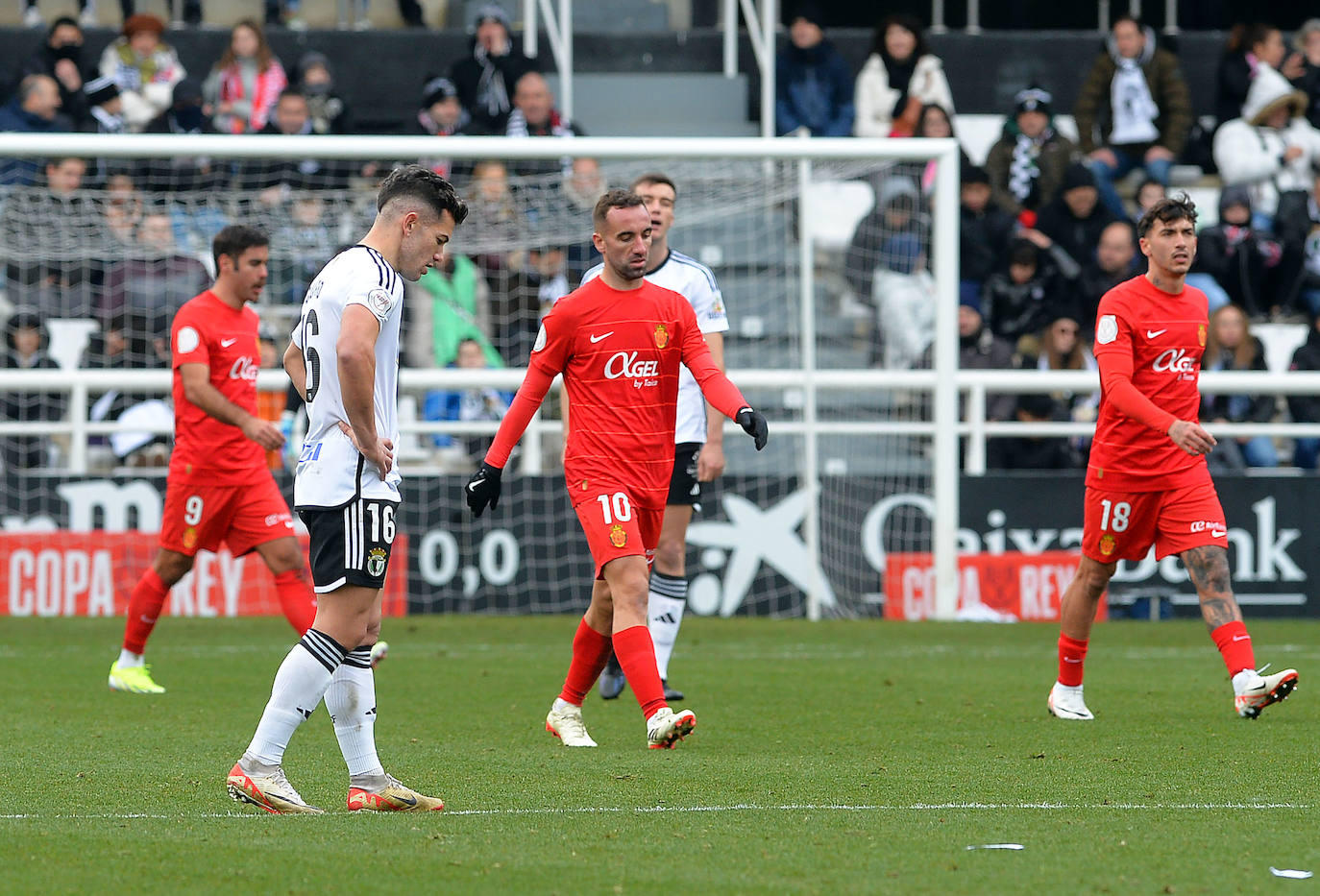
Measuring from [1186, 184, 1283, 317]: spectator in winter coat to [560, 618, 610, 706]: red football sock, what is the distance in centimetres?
1063

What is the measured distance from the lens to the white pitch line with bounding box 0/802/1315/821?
5.53 meters

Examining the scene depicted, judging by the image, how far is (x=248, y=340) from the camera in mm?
9188

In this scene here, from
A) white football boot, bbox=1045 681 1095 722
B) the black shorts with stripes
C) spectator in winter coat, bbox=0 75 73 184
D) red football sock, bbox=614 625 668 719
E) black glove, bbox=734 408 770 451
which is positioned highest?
spectator in winter coat, bbox=0 75 73 184

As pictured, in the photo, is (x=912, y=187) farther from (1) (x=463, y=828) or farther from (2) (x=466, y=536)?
(1) (x=463, y=828)

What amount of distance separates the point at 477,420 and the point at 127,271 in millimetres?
3176

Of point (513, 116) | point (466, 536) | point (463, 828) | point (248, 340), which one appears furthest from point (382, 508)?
point (513, 116)

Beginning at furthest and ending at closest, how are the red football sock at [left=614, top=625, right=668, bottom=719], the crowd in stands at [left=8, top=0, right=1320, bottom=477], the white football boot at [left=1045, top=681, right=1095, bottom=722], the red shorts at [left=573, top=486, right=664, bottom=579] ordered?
the crowd in stands at [left=8, top=0, right=1320, bottom=477] < the white football boot at [left=1045, top=681, right=1095, bottom=722] < the red shorts at [left=573, top=486, right=664, bottom=579] < the red football sock at [left=614, top=625, right=668, bottom=719]

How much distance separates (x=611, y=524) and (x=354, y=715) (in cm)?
157

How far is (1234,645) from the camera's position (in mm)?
7785

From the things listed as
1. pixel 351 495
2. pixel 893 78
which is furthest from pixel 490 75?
pixel 351 495

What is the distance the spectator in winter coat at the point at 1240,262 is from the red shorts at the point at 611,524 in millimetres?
10791

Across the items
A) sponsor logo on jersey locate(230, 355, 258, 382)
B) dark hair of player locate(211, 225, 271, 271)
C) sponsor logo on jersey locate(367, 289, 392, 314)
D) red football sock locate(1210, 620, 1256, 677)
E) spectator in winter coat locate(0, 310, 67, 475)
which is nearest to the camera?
sponsor logo on jersey locate(367, 289, 392, 314)

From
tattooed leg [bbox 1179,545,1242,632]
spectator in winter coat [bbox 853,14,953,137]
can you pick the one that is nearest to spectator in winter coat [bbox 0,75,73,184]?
spectator in winter coat [bbox 853,14,953,137]

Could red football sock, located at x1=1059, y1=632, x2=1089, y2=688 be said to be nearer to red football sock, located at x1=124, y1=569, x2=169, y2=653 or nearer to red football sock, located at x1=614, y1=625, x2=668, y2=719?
red football sock, located at x1=614, y1=625, x2=668, y2=719
